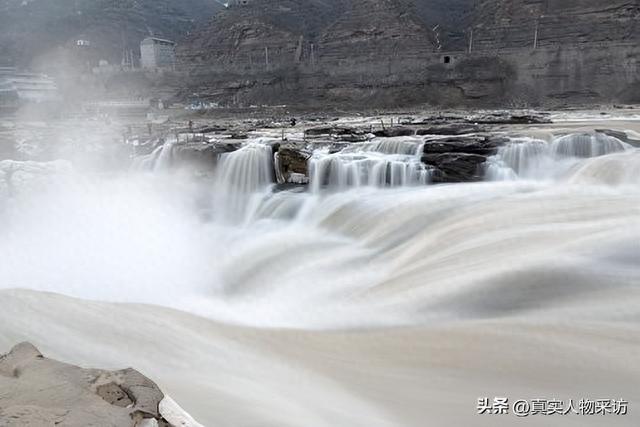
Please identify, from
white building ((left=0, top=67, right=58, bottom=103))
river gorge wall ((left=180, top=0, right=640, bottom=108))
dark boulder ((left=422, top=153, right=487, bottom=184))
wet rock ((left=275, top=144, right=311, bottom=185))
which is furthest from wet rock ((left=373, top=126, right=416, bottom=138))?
white building ((left=0, top=67, right=58, bottom=103))

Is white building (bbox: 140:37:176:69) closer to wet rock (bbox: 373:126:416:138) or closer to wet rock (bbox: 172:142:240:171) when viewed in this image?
wet rock (bbox: 172:142:240:171)

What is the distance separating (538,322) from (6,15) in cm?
9754

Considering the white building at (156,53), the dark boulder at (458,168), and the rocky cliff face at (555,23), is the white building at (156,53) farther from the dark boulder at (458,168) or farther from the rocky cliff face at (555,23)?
the dark boulder at (458,168)

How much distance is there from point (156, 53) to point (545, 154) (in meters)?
52.0

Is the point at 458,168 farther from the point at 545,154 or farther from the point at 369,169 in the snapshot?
the point at 545,154

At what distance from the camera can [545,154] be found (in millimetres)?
12852

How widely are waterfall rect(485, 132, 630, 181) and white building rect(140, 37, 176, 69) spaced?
48659 millimetres

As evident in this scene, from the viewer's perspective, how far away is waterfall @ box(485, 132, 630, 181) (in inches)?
484

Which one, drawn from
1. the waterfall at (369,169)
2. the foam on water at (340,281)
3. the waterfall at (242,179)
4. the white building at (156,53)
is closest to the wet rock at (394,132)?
the foam on water at (340,281)

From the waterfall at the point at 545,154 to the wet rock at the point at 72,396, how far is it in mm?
9975

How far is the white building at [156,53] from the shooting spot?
5603 cm

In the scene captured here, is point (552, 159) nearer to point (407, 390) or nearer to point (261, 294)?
point (261, 294)

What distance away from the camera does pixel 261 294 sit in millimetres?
8477

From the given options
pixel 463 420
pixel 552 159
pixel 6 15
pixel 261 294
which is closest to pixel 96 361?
pixel 261 294
